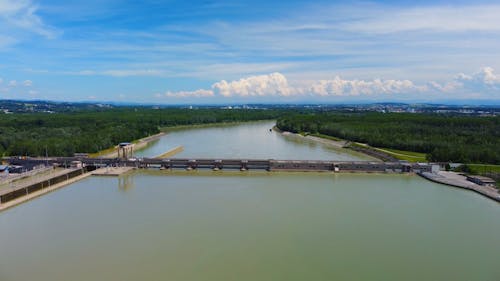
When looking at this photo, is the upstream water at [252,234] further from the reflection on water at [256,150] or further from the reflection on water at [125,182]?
the reflection on water at [256,150]

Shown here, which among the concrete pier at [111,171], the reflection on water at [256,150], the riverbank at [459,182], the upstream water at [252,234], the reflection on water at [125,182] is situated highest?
the reflection on water at [256,150]

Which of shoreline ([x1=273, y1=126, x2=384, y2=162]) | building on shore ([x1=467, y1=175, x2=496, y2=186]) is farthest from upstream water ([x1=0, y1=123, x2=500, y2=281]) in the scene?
shoreline ([x1=273, y1=126, x2=384, y2=162])

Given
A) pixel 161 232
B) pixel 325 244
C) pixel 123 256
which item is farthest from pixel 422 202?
pixel 123 256

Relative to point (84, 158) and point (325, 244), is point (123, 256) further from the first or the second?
point (84, 158)

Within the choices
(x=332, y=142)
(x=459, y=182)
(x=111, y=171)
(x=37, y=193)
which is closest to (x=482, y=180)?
(x=459, y=182)

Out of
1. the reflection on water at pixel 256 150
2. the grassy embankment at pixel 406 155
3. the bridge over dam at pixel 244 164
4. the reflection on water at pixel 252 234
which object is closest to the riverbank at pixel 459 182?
the reflection on water at pixel 252 234

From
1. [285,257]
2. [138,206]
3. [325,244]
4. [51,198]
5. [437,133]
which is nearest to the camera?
[285,257]

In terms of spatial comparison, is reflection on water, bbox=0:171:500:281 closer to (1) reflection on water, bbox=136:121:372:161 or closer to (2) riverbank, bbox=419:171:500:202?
(2) riverbank, bbox=419:171:500:202
